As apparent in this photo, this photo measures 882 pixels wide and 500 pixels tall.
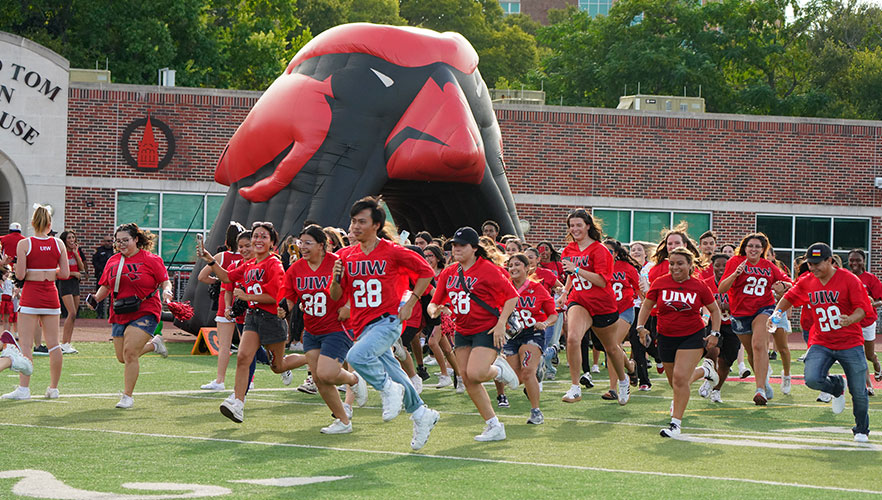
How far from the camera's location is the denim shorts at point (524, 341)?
11.5 meters

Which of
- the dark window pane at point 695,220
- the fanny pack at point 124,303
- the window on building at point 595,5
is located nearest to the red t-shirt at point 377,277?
the fanny pack at point 124,303

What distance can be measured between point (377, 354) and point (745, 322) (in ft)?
18.2

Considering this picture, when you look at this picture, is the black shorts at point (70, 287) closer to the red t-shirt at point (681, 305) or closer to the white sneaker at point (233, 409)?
the white sneaker at point (233, 409)

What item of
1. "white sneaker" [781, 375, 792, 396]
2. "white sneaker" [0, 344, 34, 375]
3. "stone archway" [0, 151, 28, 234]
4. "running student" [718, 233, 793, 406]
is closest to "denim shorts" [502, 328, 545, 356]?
"running student" [718, 233, 793, 406]

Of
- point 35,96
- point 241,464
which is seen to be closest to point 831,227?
point 35,96

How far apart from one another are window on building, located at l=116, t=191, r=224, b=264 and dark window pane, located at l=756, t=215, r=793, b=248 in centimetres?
1321

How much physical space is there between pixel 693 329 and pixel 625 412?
5.89ft

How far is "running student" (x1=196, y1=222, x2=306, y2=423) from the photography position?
10312 millimetres

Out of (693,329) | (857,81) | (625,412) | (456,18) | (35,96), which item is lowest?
(625,412)

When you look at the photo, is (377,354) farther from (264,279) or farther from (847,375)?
(847,375)

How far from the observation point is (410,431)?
10.1 m

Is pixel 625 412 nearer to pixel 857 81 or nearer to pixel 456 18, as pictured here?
pixel 857 81

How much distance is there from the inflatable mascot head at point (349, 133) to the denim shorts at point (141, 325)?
780 centimetres

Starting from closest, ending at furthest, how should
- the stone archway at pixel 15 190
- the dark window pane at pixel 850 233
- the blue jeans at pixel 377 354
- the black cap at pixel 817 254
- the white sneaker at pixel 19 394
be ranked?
1. the blue jeans at pixel 377 354
2. the black cap at pixel 817 254
3. the white sneaker at pixel 19 394
4. the stone archway at pixel 15 190
5. the dark window pane at pixel 850 233
